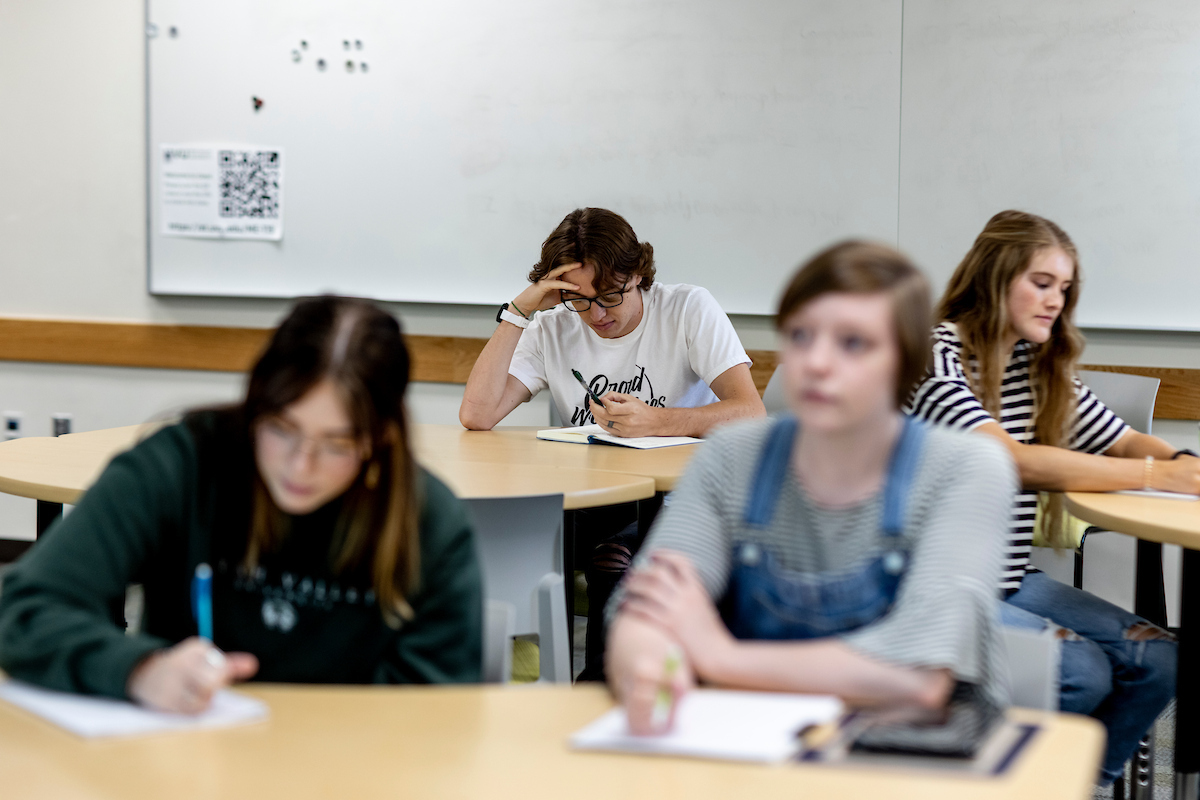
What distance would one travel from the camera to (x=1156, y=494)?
2006mm

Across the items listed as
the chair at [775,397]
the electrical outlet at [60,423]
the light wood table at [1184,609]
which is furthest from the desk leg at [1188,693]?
the electrical outlet at [60,423]

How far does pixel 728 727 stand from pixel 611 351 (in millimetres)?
1974

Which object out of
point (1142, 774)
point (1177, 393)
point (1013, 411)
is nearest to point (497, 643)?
point (1013, 411)

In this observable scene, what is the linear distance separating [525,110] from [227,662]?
311 cm

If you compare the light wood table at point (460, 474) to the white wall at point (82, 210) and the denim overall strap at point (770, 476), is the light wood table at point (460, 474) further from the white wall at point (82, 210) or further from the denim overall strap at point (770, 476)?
the white wall at point (82, 210)

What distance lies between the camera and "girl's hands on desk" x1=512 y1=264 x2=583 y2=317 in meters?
2.76

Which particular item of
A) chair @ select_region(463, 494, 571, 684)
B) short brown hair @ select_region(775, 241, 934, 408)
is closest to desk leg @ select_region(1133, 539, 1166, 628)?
chair @ select_region(463, 494, 571, 684)

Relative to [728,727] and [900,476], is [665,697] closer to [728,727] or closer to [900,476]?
[728,727]

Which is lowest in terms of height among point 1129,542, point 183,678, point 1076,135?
point 1129,542

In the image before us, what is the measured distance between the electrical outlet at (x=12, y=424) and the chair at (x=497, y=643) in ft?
→ 12.5

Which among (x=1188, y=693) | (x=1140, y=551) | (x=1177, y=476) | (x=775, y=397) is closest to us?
(x=1188, y=693)

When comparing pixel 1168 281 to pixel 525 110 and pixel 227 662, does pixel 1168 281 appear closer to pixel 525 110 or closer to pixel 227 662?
pixel 525 110

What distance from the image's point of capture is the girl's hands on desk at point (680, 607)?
1.07 m

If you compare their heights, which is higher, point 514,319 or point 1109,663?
point 514,319
